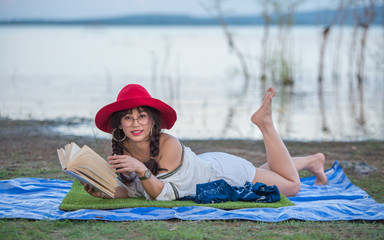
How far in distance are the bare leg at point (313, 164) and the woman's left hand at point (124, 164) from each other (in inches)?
64.8

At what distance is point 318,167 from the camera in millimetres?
5762

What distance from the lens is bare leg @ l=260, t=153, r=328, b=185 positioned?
18.3 ft

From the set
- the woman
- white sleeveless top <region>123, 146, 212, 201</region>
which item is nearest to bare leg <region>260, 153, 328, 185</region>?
the woman

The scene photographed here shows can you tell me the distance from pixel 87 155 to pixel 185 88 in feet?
41.1

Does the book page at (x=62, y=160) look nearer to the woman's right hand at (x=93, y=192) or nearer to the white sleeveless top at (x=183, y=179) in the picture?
the woman's right hand at (x=93, y=192)

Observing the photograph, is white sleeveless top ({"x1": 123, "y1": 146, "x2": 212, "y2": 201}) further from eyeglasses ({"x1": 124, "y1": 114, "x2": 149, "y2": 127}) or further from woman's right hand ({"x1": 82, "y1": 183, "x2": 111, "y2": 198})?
eyeglasses ({"x1": 124, "y1": 114, "x2": 149, "y2": 127})

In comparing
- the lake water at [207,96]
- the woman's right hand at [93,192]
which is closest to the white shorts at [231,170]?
the woman's right hand at [93,192]

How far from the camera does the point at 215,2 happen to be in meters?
19.3

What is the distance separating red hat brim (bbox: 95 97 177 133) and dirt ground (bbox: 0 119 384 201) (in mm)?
1778

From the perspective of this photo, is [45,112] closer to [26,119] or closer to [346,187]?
[26,119]

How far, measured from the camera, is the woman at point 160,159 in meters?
4.43

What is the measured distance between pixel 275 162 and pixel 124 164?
1.67m

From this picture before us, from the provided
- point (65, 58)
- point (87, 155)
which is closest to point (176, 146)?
point (87, 155)

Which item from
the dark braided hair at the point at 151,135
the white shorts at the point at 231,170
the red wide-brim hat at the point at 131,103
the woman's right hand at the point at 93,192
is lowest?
the woman's right hand at the point at 93,192
